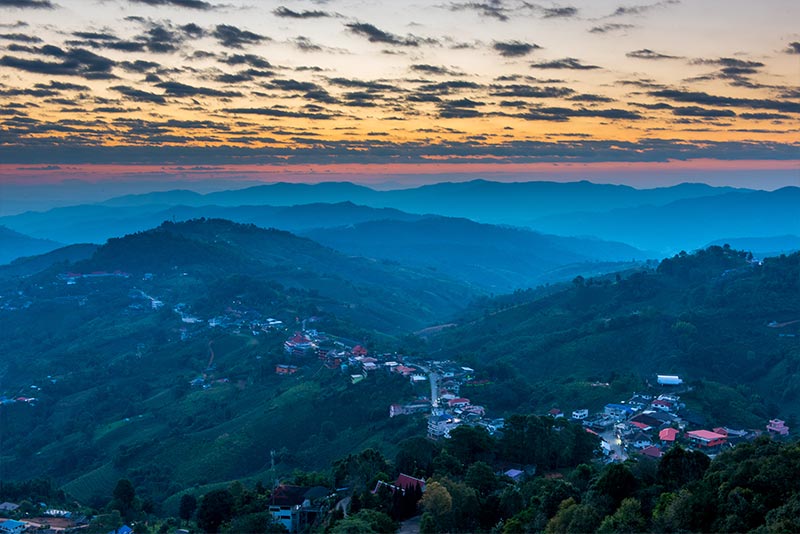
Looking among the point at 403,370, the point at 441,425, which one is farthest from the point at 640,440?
the point at 403,370

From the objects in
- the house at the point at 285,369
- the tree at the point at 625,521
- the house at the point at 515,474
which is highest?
the tree at the point at 625,521

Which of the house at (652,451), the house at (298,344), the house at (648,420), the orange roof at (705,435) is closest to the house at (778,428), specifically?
the orange roof at (705,435)

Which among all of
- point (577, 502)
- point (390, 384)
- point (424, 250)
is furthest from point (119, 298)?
point (424, 250)

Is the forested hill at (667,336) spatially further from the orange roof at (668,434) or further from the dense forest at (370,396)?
the orange roof at (668,434)

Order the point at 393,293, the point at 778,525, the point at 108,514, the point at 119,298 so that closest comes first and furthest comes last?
the point at 778,525
the point at 108,514
the point at 119,298
the point at 393,293

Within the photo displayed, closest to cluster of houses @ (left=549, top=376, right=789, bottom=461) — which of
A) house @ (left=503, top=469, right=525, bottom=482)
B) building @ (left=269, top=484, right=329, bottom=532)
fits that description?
house @ (left=503, top=469, right=525, bottom=482)

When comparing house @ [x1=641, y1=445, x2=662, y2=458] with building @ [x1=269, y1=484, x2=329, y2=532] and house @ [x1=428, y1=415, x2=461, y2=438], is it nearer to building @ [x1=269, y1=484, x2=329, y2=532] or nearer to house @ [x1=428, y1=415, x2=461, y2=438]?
house @ [x1=428, y1=415, x2=461, y2=438]

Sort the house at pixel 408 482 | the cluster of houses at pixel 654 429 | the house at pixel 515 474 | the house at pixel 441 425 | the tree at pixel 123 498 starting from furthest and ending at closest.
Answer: the house at pixel 441 425, the cluster of houses at pixel 654 429, the tree at pixel 123 498, the house at pixel 515 474, the house at pixel 408 482

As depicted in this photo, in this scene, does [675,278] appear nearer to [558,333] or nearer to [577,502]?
[558,333]
